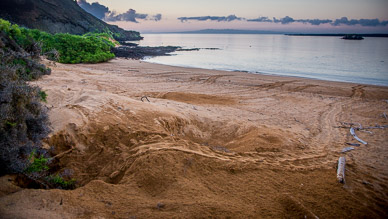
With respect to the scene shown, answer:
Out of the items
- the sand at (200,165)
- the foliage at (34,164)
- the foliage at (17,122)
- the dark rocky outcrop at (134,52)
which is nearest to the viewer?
the sand at (200,165)

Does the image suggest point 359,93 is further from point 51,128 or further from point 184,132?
point 51,128

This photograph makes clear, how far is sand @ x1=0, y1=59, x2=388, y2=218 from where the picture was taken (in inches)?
102

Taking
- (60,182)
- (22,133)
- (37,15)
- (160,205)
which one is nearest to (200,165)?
(160,205)

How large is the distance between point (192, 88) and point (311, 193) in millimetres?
8914

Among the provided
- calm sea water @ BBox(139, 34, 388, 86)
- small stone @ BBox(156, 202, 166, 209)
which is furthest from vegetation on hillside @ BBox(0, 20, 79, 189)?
calm sea water @ BBox(139, 34, 388, 86)

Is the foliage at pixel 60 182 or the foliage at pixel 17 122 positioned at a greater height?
the foliage at pixel 17 122

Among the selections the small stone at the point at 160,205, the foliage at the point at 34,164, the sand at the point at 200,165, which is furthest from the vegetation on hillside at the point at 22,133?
the small stone at the point at 160,205

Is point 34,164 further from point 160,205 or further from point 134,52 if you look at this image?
point 134,52

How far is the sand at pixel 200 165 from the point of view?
8.48ft

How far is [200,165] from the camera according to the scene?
3703 millimetres

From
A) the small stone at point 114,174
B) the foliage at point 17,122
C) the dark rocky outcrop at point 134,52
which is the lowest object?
the small stone at point 114,174

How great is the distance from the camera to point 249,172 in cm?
367

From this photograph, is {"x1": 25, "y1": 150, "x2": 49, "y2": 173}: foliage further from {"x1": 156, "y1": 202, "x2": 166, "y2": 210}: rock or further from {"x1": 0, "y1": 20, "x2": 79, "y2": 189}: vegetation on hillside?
{"x1": 156, "y1": 202, "x2": 166, "y2": 210}: rock

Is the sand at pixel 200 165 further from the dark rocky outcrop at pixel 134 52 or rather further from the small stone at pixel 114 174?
the dark rocky outcrop at pixel 134 52
